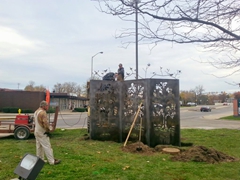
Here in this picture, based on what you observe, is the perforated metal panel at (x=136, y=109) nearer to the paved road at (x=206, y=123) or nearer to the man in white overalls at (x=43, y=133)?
the man in white overalls at (x=43, y=133)

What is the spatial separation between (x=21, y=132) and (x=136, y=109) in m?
5.53

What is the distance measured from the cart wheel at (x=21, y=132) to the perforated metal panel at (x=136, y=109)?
3085mm

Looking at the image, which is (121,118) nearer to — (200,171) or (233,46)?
(200,171)

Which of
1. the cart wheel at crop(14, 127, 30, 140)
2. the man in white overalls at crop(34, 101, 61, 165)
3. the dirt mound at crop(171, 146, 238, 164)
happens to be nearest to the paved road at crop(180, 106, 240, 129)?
the dirt mound at crop(171, 146, 238, 164)

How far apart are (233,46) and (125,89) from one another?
7.55 meters

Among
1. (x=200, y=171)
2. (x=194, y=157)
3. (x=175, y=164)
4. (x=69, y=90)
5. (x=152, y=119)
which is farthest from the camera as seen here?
(x=69, y=90)

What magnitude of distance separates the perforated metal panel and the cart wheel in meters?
3.08

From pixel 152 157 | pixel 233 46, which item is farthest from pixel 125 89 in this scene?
pixel 233 46

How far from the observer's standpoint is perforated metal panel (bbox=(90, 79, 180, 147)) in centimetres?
1073

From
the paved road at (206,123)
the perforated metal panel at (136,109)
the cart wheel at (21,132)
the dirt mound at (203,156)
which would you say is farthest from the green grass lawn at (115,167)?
the paved road at (206,123)

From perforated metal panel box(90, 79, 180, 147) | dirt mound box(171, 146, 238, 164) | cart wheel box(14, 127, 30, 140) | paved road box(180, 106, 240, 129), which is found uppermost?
perforated metal panel box(90, 79, 180, 147)

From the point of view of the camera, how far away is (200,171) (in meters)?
6.63

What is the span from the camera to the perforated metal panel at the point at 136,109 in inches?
422

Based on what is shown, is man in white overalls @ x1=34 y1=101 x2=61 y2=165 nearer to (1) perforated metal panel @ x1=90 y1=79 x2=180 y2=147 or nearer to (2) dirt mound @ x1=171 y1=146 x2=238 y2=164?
(2) dirt mound @ x1=171 y1=146 x2=238 y2=164
